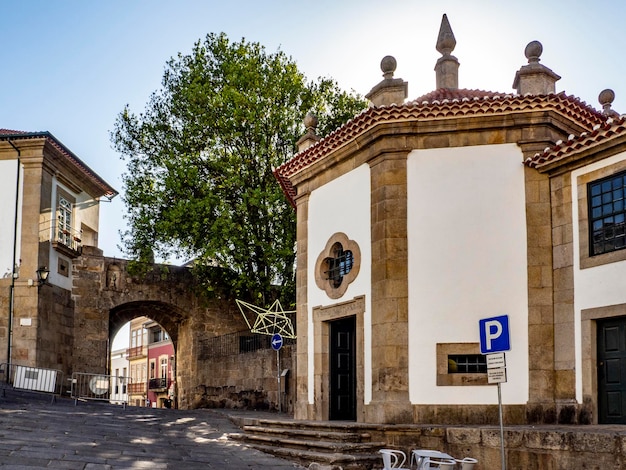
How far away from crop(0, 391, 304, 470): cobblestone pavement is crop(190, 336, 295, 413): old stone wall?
7.03 feet

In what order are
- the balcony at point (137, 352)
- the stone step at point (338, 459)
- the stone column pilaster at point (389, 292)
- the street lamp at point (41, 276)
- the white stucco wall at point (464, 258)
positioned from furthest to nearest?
the balcony at point (137, 352) < the street lamp at point (41, 276) < the stone column pilaster at point (389, 292) < the white stucco wall at point (464, 258) < the stone step at point (338, 459)

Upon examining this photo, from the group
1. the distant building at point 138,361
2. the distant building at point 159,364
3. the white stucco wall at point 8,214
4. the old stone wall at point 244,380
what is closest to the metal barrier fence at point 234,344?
the old stone wall at point 244,380

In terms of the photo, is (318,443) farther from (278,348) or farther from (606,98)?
(606,98)

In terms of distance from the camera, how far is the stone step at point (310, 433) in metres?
11.1

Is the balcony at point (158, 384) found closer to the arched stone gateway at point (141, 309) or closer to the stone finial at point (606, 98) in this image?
the arched stone gateway at point (141, 309)

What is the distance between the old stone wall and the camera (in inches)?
711

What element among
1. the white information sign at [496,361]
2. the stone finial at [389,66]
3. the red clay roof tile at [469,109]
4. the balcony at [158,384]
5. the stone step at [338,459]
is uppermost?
the stone finial at [389,66]

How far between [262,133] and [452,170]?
980 cm

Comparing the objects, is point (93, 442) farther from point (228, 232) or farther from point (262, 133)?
point (262, 133)

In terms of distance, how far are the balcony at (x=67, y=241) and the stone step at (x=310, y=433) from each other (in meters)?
11.0

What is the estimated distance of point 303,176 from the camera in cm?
1470

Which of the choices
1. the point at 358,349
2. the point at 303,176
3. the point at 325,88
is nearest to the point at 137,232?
the point at 325,88

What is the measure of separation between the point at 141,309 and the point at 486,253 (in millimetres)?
16744

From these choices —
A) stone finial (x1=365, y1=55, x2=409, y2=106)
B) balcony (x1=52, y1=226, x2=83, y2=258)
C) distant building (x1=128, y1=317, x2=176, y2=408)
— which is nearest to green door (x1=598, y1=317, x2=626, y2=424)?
stone finial (x1=365, y1=55, x2=409, y2=106)
